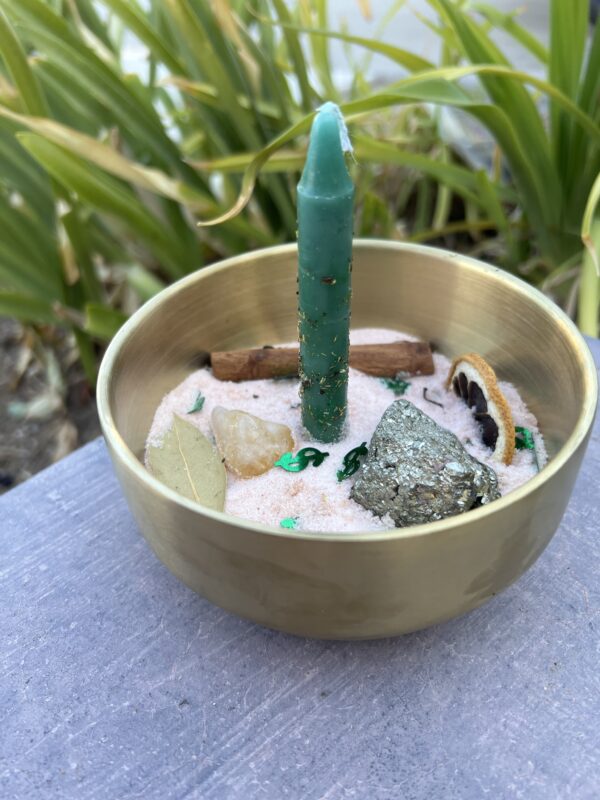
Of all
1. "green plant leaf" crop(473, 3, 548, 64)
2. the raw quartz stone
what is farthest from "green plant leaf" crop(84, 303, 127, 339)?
"green plant leaf" crop(473, 3, 548, 64)

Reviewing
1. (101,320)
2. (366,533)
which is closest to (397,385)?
(366,533)

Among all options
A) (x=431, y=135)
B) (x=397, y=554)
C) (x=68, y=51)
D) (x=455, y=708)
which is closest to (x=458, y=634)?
(x=455, y=708)

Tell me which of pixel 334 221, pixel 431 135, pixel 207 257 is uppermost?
pixel 334 221

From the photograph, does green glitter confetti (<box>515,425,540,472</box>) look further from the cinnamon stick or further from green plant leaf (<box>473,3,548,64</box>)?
green plant leaf (<box>473,3,548,64</box>)

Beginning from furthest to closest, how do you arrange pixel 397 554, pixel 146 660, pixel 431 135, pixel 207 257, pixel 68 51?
pixel 431 135 < pixel 207 257 < pixel 68 51 < pixel 146 660 < pixel 397 554

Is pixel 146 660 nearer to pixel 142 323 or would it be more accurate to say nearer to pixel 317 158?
pixel 142 323

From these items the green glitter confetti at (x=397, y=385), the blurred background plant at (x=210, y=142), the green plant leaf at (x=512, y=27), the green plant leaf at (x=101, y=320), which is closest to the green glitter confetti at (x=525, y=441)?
the green glitter confetti at (x=397, y=385)

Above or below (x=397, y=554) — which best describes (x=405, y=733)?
below

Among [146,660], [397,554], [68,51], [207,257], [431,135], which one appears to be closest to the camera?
[397,554]
